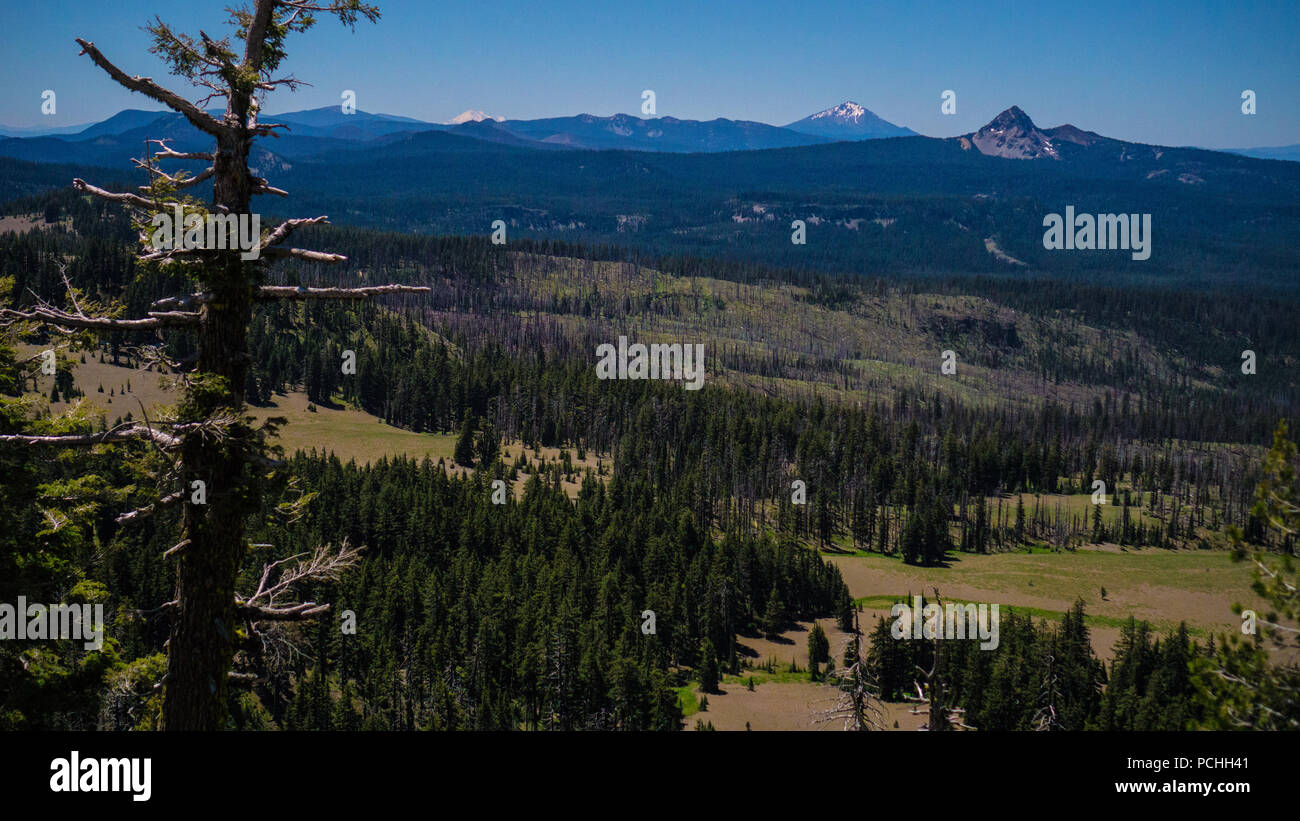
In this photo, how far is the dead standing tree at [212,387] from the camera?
43.3ft

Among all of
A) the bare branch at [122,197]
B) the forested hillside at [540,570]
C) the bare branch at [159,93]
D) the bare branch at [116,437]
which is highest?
the bare branch at [159,93]

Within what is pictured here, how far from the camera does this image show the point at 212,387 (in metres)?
13.2

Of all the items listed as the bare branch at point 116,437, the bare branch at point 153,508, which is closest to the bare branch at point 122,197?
the bare branch at point 116,437

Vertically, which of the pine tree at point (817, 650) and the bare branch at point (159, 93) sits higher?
the bare branch at point (159, 93)

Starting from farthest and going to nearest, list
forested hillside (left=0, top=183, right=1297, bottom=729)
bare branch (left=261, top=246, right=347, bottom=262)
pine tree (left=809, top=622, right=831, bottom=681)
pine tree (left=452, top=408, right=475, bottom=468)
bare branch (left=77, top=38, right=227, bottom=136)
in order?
pine tree (left=452, top=408, right=475, bottom=468)
pine tree (left=809, top=622, right=831, bottom=681)
forested hillside (left=0, top=183, right=1297, bottom=729)
bare branch (left=261, top=246, right=347, bottom=262)
bare branch (left=77, top=38, right=227, bottom=136)

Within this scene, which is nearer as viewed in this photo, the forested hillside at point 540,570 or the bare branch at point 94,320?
the bare branch at point 94,320

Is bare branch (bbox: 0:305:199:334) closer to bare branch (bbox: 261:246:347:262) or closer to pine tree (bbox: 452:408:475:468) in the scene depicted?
bare branch (bbox: 261:246:347:262)

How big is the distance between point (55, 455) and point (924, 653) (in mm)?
90772

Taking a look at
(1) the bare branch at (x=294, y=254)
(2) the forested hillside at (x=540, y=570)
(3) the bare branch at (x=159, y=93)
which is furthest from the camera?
(2) the forested hillside at (x=540, y=570)

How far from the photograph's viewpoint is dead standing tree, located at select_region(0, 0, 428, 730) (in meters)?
13.2

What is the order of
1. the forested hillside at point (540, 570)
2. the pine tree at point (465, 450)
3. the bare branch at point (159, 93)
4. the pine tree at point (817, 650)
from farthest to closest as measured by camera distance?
the pine tree at point (465, 450)
the pine tree at point (817, 650)
the forested hillside at point (540, 570)
the bare branch at point (159, 93)

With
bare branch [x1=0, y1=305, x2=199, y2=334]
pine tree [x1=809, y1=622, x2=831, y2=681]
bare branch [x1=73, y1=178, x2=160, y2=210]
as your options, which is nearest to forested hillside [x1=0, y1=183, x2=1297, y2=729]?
bare branch [x1=0, y1=305, x2=199, y2=334]

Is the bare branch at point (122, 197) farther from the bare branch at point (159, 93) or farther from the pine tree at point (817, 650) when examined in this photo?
the pine tree at point (817, 650)
